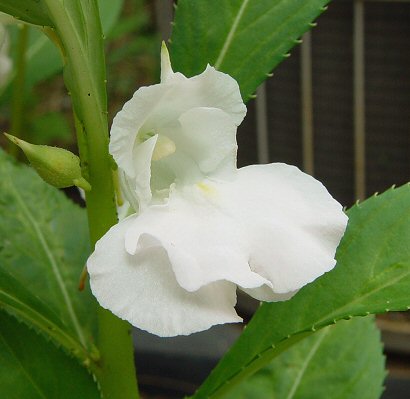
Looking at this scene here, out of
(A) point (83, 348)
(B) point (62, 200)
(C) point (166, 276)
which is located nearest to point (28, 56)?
(B) point (62, 200)

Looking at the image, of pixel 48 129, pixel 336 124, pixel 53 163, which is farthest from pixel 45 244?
pixel 48 129

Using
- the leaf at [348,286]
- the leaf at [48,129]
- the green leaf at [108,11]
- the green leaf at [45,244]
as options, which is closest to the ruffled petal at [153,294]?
the leaf at [348,286]

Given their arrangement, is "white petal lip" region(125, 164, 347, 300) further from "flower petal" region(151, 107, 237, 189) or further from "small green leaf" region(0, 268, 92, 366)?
"small green leaf" region(0, 268, 92, 366)

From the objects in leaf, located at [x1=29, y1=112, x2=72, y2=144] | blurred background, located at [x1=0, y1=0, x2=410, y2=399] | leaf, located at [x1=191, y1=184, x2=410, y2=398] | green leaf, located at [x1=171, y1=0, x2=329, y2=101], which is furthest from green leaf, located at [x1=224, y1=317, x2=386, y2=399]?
leaf, located at [x1=29, y1=112, x2=72, y2=144]

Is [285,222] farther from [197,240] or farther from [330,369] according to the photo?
[330,369]

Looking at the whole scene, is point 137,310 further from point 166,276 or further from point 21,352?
point 21,352

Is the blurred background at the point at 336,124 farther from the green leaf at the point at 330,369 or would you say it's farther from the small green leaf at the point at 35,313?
the small green leaf at the point at 35,313
